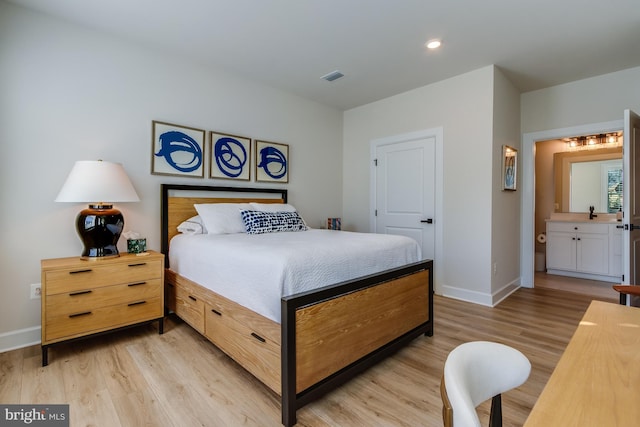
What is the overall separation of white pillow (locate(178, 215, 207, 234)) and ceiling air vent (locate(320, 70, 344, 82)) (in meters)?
2.14

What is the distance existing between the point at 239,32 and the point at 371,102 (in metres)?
2.29

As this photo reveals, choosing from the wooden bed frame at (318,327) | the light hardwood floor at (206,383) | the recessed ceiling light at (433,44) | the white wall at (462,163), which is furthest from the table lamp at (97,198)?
the white wall at (462,163)

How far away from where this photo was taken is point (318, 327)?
65.0 inches

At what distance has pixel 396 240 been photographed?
2.47m

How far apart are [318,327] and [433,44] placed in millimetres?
2696

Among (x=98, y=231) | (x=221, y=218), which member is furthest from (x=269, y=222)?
(x=98, y=231)

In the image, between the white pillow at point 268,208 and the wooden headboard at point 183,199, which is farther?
the white pillow at point 268,208

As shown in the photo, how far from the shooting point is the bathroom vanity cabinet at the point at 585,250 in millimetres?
4367

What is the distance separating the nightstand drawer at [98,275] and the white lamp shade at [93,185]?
0.48 m

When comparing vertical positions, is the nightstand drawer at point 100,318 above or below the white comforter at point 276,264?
below

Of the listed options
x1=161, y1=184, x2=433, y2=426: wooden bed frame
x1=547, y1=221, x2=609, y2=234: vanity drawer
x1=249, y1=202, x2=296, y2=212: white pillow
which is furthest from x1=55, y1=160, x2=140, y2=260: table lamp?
x1=547, y1=221, x2=609, y2=234: vanity drawer

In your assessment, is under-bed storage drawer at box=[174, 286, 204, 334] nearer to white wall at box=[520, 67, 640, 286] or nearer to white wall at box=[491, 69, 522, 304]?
white wall at box=[491, 69, 522, 304]

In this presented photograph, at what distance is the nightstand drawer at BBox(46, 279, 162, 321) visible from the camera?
2.12m

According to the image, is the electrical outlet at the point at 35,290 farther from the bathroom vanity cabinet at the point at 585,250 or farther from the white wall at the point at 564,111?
the bathroom vanity cabinet at the point at 585,250
